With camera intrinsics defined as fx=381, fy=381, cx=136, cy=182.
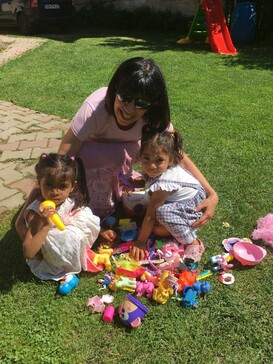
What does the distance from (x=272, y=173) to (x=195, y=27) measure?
8.09 metres

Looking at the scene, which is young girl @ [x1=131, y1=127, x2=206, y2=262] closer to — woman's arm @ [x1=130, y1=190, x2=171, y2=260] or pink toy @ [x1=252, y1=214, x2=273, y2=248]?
woman's arm @ [x1=130, y1=190, x2=171, y2=260]

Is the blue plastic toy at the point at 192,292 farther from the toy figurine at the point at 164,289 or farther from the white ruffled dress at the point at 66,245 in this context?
the white ruffled dress at the point at 66,245

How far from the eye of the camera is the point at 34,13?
38.3 feet

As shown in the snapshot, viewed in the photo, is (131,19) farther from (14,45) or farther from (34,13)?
(14,45)

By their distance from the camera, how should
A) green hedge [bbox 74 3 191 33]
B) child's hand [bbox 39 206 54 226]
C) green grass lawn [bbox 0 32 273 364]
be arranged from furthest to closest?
green hedge [bbox 74 3 191 33], child's hand [bbox 39 206 54 226], green grass lawn [bbox 0 32 273 364]

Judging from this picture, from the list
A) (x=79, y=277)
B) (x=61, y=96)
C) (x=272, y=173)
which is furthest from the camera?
(x=61, y=96)

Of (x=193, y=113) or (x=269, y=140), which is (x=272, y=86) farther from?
(x=269, y=140)

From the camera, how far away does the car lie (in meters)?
11.6

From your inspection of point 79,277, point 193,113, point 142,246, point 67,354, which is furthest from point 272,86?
point 67,354

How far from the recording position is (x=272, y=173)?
3.40 m

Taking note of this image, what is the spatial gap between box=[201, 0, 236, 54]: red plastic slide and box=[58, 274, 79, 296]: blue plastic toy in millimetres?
7797

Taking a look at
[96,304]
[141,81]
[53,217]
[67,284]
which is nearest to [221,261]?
[96,304]

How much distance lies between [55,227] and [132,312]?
651 millimetres

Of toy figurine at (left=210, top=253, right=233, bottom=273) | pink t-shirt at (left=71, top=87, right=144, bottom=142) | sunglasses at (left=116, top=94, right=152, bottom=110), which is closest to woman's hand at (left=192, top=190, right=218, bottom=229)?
toy figurine at (left=210, top=253, right=233, bottom=273)
